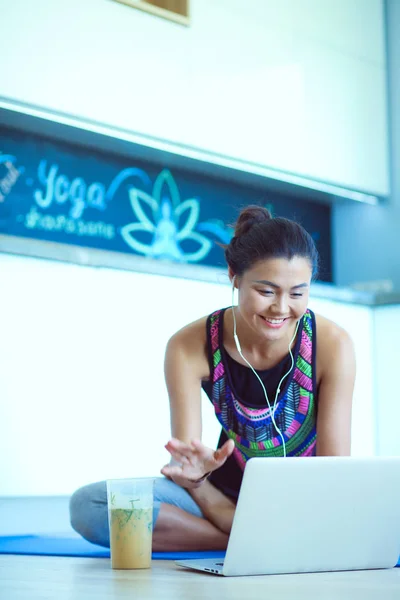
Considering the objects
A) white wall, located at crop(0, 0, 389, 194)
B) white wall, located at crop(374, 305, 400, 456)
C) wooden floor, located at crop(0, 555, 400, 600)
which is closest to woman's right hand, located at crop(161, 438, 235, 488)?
wooden floor, located at crop(0, 555, 400, 600)

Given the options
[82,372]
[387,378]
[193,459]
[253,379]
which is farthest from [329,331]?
[387,378]

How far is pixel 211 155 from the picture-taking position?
359cm

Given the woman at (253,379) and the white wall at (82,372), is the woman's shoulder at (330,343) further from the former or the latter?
the white wall at (82,372)

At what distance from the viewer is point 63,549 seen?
169 centimetres

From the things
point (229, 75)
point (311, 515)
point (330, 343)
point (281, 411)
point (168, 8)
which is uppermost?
point (168, 8)

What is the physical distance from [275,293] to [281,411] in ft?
0.83

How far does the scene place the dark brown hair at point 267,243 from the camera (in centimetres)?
159

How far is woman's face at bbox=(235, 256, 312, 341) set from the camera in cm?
157

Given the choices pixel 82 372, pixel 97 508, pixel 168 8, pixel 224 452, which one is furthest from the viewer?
pixel 168 8

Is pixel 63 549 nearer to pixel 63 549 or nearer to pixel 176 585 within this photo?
pixel 63 549

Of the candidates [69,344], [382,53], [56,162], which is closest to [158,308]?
[69,344]

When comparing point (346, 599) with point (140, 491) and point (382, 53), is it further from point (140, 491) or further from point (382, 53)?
point (382, 53)

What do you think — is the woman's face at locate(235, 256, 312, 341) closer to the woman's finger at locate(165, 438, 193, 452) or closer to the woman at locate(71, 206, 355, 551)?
the woman at locate(71, 206, 355, 551)

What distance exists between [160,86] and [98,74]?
0.96ft
